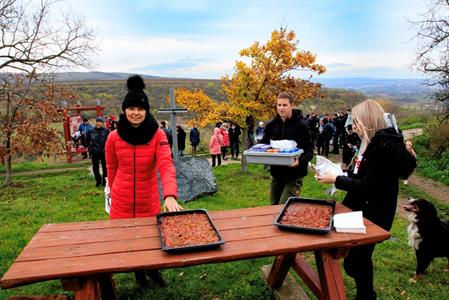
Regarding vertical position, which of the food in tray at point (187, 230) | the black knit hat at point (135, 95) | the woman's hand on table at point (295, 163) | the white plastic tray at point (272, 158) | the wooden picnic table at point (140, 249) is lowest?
the wooden picnic table at point (140, 249)

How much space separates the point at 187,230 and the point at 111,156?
125cm

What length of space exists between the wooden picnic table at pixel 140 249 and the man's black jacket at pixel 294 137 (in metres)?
1.12

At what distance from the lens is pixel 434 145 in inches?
551

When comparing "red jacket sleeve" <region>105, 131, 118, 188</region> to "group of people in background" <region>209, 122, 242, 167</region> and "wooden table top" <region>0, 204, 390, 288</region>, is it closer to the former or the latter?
"wooden table top" <region>0, 204, 390, 288</region>

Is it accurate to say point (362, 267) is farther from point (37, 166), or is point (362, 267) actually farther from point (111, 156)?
point (37, 166)

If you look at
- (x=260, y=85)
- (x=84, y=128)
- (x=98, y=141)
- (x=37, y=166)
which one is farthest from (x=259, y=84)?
(x=37, y=166)

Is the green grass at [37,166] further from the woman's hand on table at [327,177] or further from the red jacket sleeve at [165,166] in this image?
the woman's hand on table at [327,177]

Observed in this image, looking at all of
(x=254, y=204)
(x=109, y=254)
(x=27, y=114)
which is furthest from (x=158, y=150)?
(x=27, y=114)

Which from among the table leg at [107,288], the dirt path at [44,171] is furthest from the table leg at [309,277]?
the dirt path at [44,171]

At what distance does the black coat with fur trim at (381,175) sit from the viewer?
273 cm

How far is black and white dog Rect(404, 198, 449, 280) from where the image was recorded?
13.2 ft

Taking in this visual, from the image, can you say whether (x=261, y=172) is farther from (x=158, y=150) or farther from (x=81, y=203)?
(x=158, y=150)

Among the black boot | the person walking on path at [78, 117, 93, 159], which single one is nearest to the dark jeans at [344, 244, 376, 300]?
the black boot

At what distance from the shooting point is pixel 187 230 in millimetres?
2523
